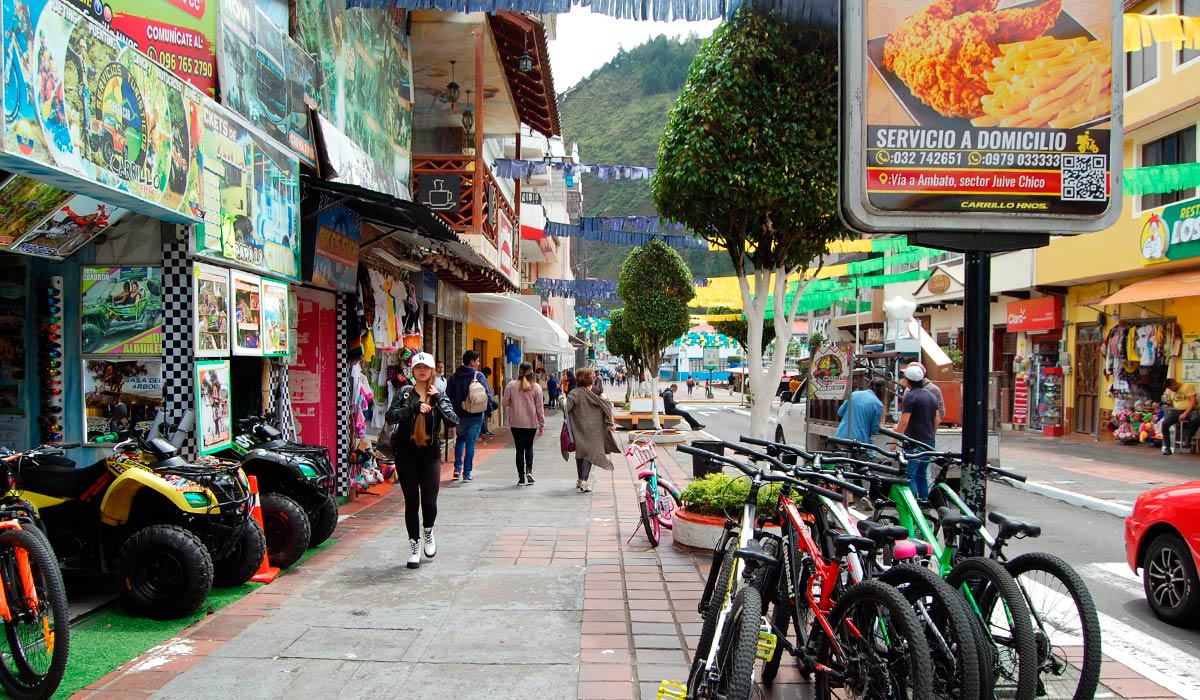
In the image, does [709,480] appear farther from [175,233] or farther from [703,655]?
[175,233]

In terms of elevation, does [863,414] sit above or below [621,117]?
below

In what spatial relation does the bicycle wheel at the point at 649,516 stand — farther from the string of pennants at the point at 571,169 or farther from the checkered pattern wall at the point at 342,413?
the string of pennants at the point at 571,169

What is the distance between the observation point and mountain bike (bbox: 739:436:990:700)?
10.6 feet

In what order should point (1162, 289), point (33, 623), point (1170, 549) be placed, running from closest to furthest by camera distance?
point (33, 623)
point (1170, 549)
point (1162, 289)

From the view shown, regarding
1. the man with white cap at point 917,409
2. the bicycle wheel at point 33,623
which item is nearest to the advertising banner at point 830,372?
the man with white cap at point 917,409

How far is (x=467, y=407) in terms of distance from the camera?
10.8 m

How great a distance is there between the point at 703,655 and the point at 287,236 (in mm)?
5952

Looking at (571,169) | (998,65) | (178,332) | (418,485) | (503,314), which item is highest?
(571,169)

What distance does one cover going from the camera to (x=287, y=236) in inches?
311

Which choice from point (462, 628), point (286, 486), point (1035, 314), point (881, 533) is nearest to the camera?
point (881, 533)

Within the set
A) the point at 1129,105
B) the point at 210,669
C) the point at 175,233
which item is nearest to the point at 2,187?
the point at 175,233

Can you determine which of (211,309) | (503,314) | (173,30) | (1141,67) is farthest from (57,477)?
(1141,67)

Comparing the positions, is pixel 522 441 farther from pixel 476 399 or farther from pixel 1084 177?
pixel 1084 177

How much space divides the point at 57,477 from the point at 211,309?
62.2 inches
